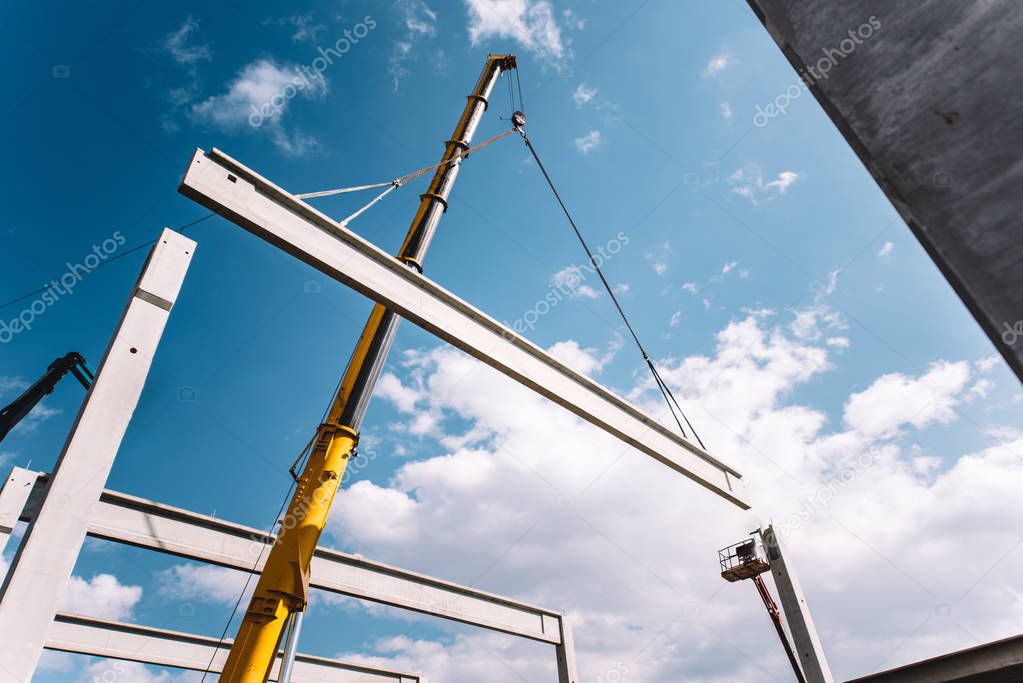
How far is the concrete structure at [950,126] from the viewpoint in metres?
1.43

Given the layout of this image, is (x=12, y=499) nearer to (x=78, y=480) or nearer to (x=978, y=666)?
(x=78, y=480)

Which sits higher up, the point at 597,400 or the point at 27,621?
the point at 597,400

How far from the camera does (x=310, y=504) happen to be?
7.05 m

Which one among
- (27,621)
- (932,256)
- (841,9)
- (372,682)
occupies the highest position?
(372,682)

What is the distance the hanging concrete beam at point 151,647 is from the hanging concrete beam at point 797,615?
931cm

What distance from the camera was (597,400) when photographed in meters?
6.82

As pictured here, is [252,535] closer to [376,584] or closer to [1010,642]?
[376,584]

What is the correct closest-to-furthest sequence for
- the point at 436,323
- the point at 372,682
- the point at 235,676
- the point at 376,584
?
the point at 436,323
the point at 235,676
the point at 376,584
the point at 372,682

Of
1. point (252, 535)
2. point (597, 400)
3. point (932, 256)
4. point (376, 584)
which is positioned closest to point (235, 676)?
point (252, 535)

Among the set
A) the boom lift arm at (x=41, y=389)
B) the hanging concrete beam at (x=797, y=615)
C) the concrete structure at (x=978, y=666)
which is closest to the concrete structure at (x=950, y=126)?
the concrete structure at (x=978, y=666)

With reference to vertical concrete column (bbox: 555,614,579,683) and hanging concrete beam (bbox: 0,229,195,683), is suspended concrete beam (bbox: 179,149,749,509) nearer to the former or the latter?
hanging concrete beam (bbox: 0,229,195,683)

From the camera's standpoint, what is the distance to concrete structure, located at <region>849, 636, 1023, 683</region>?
6461 millimetres

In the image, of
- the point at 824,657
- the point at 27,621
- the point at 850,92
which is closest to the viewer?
the point at 850,92

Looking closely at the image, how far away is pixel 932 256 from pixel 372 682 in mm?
14727
